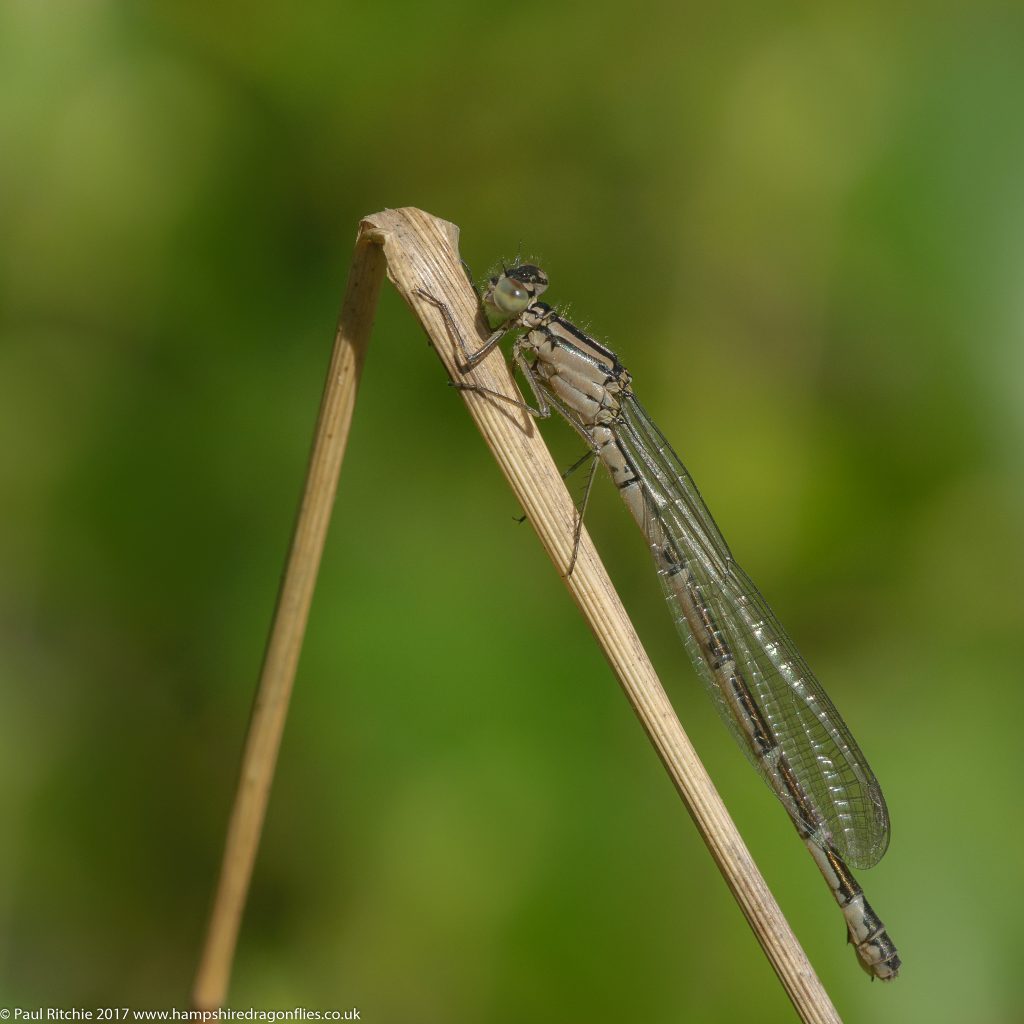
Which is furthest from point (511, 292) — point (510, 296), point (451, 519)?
point (451, 519)

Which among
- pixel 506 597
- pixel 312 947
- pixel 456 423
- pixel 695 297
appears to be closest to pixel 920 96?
pixel 695 297

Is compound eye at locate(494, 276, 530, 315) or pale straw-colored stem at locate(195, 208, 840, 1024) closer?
pale straw-colored stem at locate(195, 208, 840, 1024)

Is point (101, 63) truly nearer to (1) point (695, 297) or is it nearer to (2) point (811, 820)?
(1) point (695, 297)

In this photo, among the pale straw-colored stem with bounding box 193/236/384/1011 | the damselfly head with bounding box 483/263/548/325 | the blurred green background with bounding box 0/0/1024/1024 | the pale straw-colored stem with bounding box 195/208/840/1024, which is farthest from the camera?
the blurred green background with bounding box 0/0/1024/1024

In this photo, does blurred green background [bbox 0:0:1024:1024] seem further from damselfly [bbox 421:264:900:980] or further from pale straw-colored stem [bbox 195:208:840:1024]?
pale straw-colored stem [bbox 195:208:840:1024]

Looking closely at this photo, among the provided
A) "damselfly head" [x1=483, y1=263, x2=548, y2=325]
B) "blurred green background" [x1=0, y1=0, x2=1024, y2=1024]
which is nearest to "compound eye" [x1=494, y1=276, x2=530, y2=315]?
"damselfly head" [x1=483, y1=263, x2=548, y2=325]

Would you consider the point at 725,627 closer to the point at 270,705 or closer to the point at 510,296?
the point at 510,296
